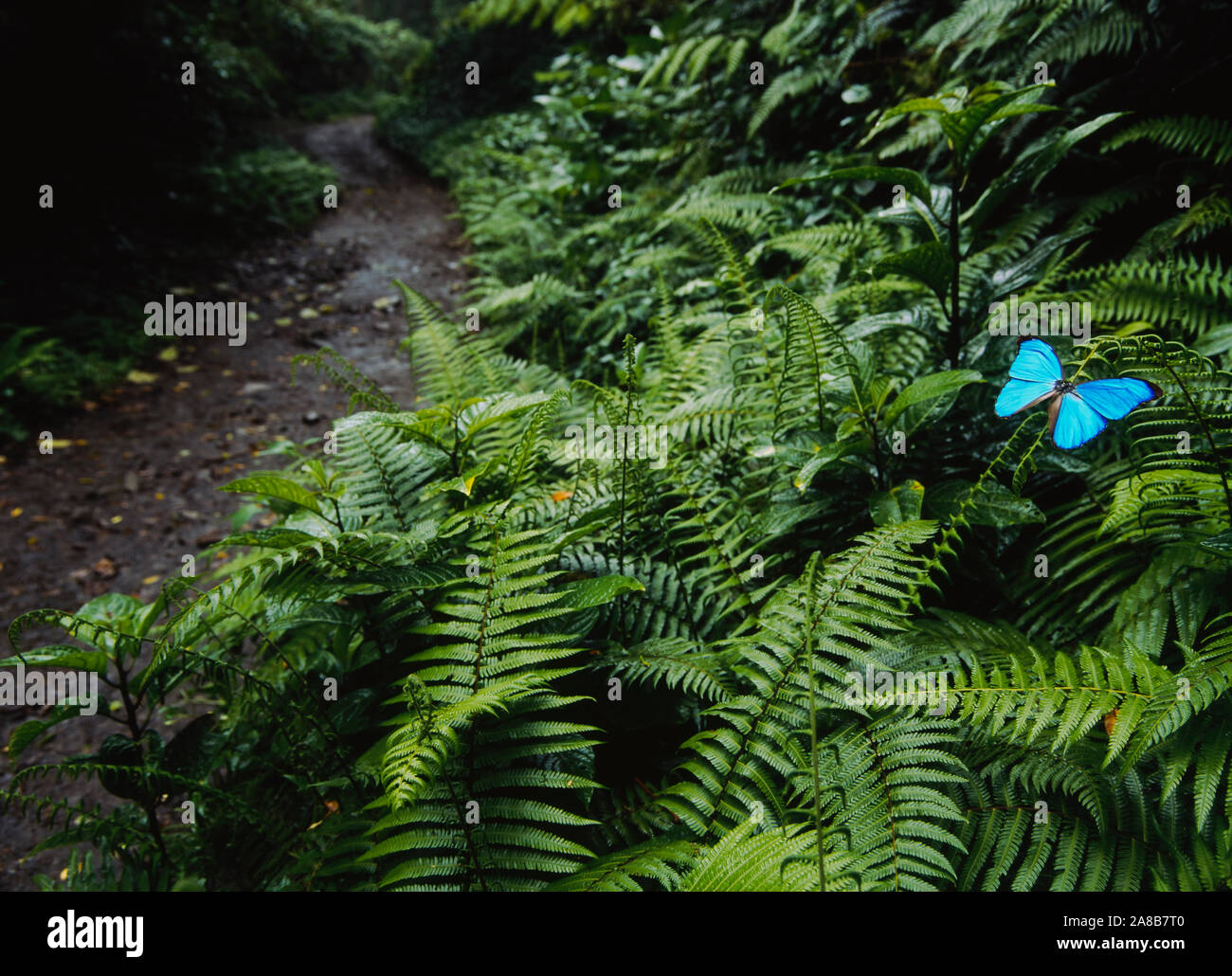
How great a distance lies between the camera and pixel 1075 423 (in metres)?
1.22

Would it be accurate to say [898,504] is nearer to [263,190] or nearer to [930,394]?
[930,394]

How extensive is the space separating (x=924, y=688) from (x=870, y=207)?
2.89 metres

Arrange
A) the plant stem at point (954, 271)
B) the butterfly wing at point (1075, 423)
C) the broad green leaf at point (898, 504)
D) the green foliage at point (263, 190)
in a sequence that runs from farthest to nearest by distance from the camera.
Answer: the green foliage at point (263, 190)
the plant stem at point (954, 271)
the broad green leaf at point (898, 504)
the butterfly wing at point (1075, 423)

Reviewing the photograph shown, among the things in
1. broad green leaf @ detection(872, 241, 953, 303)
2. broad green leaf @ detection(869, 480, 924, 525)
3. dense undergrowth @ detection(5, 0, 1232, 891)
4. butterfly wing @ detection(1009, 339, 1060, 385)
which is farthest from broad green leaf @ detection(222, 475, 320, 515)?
butterfly wing @ detection(1009, 339, 1060, 385)

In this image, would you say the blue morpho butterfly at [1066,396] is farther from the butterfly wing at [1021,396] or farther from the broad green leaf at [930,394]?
the broad green leaf at [930,394]

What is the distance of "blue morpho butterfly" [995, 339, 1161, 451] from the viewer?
3.98 ft

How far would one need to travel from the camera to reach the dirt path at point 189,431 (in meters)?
3.71

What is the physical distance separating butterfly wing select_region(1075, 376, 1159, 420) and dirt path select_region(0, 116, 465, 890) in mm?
3453

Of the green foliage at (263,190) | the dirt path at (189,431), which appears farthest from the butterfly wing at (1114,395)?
the green foliage at (263,190)

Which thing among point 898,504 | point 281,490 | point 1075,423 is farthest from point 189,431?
point 1075,423

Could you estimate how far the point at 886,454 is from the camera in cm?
192

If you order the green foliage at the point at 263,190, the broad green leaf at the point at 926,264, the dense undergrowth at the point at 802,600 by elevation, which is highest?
the green foliage at the point at 263,190

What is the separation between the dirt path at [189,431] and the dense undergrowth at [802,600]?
3.78ft
